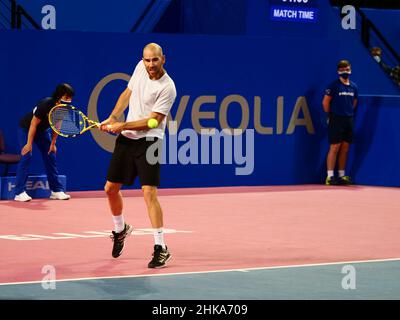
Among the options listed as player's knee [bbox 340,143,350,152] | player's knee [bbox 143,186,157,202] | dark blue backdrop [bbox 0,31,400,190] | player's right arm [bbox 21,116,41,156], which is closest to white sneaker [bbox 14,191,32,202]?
player's right arm [bbox 21,116,41,156]

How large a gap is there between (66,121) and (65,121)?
0.06ft

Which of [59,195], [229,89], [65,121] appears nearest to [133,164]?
[65,121]

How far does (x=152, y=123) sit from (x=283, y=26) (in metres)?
10.5

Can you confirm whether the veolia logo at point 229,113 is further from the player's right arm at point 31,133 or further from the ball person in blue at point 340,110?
the player's right arm at point 31,133

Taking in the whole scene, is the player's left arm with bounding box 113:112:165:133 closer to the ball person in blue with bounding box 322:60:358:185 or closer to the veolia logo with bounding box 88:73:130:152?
the veolia logo with bounding box 88:73:130:152

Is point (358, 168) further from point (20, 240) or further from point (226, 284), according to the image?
point (226, 284)

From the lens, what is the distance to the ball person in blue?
2002 cm

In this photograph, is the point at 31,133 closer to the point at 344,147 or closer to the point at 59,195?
the point at 59,195

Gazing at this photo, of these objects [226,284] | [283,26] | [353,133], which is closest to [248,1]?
[283,26]

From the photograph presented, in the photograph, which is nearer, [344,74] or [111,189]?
[111,189]

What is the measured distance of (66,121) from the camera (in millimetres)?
12195

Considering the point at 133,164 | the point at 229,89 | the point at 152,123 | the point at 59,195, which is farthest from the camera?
the point at 229,89

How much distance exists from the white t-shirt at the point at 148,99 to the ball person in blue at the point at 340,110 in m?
9.19
